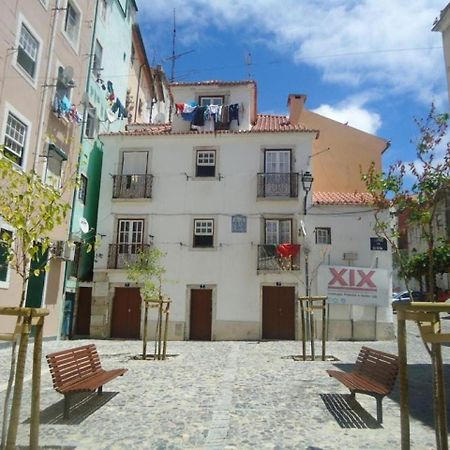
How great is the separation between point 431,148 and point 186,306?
14.6 m

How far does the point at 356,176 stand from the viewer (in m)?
23.3

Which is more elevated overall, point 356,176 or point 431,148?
point 356,176

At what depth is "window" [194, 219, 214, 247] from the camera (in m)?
19.8

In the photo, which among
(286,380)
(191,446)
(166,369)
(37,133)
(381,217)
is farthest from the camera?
(381,217)

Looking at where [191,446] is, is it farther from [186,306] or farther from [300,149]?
[300,149]

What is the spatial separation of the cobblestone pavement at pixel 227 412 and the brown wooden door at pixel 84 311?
9.34 m

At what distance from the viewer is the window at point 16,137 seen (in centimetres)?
1324

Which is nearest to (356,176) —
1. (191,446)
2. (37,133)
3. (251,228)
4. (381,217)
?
(381,217)

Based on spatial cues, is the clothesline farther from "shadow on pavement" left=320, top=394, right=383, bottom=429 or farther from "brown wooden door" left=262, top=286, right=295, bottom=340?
"shadow on pavement" left=320, top=394, right=383, bottom=429

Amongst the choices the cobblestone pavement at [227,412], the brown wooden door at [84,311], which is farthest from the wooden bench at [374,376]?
the brown wooden door at [84,311]

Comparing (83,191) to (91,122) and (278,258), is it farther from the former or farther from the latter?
(278,258)

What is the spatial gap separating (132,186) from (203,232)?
379 centimetres

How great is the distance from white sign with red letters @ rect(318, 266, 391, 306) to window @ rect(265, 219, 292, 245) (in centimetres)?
198

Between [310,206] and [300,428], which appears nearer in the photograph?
[300,428]
